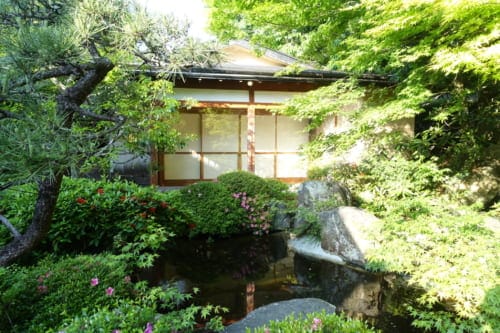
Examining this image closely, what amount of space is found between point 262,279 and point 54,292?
9.88 feet

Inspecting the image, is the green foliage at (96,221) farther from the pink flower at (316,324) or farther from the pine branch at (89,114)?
the pink flower at (316,324)

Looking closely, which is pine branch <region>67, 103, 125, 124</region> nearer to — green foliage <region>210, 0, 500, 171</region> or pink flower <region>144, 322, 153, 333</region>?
pink flower <region>144, 322, 153, 333</region>

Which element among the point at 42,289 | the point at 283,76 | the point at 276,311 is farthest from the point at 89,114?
the point at 283,76

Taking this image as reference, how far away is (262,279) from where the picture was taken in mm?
5020

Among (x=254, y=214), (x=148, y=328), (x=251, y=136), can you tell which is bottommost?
(x=254, y=214)

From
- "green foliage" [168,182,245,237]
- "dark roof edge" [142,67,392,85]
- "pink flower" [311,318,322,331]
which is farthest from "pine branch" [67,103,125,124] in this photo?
"dark roof edge" [142,67,392,85]

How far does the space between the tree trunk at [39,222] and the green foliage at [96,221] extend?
851 millimetres

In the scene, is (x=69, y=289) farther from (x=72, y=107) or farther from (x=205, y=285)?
(x=205, y=285)

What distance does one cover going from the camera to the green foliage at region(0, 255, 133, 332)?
2449 mm

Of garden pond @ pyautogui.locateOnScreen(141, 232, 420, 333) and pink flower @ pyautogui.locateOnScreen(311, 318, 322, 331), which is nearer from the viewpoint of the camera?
pink flower @ pyautogui.locateOnScreen(311, 318, 322, 331)

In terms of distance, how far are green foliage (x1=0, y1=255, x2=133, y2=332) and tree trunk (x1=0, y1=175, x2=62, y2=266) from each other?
0.46ft

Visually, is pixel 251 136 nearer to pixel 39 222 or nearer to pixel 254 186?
pixel 254 186

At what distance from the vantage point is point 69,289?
267 centimetres

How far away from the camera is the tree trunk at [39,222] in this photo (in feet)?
8.89
